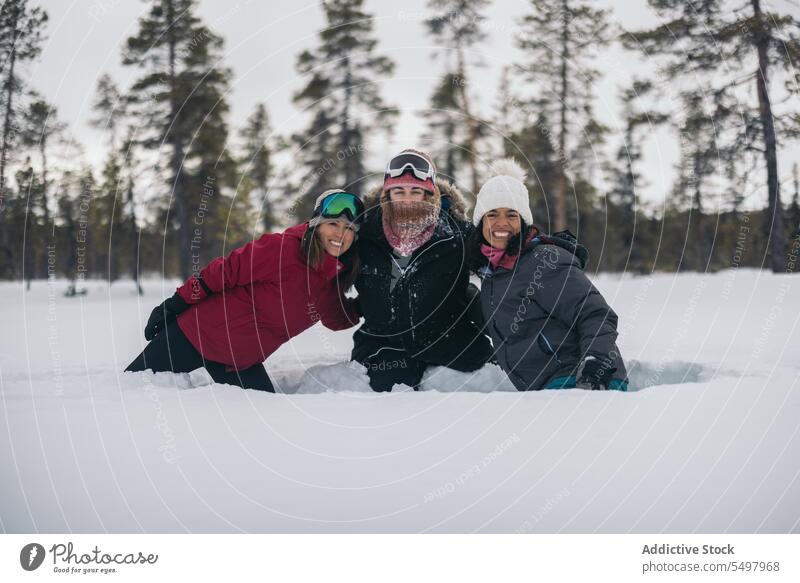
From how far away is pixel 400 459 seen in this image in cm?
227

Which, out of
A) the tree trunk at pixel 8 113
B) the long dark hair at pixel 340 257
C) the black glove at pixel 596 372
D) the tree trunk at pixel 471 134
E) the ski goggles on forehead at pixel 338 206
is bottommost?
the black glove at pixel 596 372

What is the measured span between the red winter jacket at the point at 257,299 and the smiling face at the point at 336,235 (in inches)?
3.1

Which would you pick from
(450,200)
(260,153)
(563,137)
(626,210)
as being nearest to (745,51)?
(450,200)

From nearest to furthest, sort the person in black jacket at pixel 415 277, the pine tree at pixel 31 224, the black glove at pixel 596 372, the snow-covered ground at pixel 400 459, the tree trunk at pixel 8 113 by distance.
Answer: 1. the snow-covered ground at pixel 400 459
2. the black glove at pixel 596 372
3. the tree trunk at pixel 8 113
4. the person in black jacket at pixel 415 277
5. the pine tree at pixel 31 224

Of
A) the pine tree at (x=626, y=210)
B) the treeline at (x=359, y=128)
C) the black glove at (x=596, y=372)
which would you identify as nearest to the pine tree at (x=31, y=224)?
the treeline at (x=359, y=128)

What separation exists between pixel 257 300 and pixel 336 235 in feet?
2.44

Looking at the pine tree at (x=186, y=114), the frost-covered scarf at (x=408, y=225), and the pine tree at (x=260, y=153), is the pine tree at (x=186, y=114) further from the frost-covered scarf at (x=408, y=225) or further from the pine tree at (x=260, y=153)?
the frost-covered scarf at (x=408, y=225)

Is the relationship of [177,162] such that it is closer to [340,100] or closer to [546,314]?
[340,100]

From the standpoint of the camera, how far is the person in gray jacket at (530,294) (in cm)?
343

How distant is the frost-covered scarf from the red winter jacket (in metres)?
0.43

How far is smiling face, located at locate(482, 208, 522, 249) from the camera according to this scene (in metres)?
3.60

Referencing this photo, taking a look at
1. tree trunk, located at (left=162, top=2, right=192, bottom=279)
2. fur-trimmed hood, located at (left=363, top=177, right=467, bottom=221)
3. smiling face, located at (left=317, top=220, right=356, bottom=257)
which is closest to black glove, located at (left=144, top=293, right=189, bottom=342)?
smiling face, located at (left=317, top=220, right=356, bottom=257)

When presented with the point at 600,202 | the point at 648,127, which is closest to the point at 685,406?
the point at 648,127
